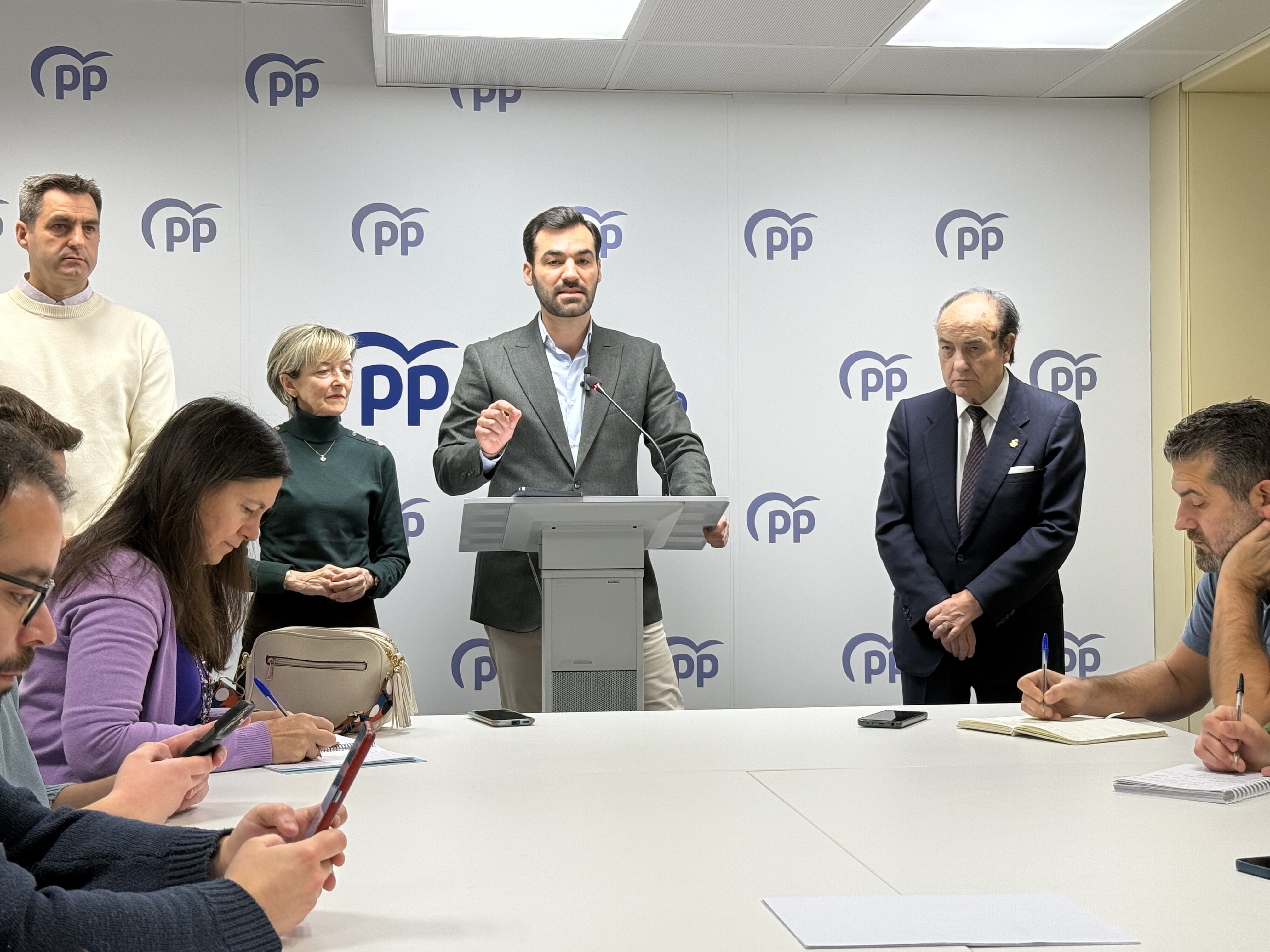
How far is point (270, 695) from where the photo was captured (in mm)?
2406

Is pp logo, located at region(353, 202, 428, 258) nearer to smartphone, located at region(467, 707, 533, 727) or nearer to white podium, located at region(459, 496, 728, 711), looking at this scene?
white podium, located at region(459, 496, 728, 711)

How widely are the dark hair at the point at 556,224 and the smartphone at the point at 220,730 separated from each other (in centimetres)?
291

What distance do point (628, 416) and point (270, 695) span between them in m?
1.65

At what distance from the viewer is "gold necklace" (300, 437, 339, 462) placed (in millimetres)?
4031

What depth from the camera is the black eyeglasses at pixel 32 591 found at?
1.13 metres

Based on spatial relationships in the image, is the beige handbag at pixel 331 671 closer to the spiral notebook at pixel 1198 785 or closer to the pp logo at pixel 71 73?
the spiral notebook at pixel 1198 785

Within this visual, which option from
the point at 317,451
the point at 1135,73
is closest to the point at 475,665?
the point at 317,451

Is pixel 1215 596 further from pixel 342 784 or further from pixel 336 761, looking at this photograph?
pixel 342 784

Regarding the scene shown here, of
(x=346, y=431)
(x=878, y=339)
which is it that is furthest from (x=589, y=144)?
(x=346, y=431)

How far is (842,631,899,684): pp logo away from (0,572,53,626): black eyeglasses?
15.3 feet

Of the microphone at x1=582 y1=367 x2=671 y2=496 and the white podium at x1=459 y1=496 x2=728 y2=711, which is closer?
the white podium at x1=459 y1=496 x2=728 y2=711

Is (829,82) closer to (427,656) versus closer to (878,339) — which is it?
(878,339)

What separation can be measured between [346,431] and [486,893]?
2.93 meters

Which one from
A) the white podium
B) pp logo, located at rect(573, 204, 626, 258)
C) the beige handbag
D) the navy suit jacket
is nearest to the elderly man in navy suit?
the navy suit jacket
